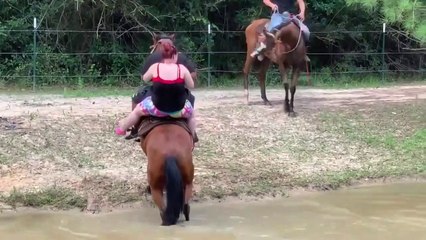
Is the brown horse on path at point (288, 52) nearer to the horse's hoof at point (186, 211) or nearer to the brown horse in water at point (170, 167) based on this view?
the horse's hoof at point (186, 211)

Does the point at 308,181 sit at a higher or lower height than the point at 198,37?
lower

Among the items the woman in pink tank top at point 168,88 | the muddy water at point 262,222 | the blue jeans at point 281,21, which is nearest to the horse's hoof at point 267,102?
the blue jeans at point 281,21

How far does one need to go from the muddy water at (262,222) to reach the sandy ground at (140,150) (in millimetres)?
506

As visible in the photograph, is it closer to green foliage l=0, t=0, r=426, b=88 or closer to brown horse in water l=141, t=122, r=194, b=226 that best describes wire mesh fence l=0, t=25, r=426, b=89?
green foliage l=0, t=0, r=426, b=88

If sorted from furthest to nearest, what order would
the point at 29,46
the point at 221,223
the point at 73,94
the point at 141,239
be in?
the point at 29,46, the point at 73,94, the point at 221,223, the point at 141,239

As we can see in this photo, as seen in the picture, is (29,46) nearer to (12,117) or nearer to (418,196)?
(12,117)

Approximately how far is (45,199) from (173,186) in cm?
193

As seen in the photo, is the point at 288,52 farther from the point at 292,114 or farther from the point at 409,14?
the point at 409,14

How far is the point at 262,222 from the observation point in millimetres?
7457

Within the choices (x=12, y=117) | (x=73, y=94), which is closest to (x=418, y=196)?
(x=12, y=117)

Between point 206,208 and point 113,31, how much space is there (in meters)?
10.6

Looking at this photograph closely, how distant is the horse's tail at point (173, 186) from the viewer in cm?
672

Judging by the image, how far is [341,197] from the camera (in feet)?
28.3

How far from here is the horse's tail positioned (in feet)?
22.1
